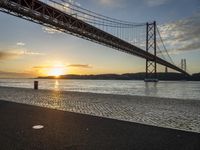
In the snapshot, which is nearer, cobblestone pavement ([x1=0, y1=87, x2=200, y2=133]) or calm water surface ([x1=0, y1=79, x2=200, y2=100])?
cobblestone pavement ([x1=0, y1=87, x2=200, y2=133])

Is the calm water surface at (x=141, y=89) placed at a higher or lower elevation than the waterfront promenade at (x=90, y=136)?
lower

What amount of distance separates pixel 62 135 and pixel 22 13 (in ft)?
80.9

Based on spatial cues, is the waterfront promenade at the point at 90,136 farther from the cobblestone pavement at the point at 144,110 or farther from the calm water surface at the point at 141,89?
the calm water surface at the point at 141,89

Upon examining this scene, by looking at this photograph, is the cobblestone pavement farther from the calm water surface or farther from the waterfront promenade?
the calm water surface

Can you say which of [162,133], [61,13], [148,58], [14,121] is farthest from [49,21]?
[148,58]

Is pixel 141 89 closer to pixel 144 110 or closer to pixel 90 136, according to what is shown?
pixel 144 110

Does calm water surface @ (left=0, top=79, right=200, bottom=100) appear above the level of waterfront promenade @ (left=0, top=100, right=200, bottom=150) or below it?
below

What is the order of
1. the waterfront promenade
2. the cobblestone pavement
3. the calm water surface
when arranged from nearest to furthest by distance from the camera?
1. the waterfront promenade
2. the cobblestone pavement
3. the calm water surface

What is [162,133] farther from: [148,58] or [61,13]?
[148,58]

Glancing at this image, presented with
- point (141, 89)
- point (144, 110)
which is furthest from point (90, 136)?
point (141, 89)

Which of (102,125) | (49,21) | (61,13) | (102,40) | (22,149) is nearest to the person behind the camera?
(22,149)

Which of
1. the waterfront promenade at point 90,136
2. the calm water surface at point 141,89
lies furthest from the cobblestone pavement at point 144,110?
the calm water surface at point 141,89

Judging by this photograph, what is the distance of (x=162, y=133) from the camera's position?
573cm

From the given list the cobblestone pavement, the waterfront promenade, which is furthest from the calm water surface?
the waterfront promenade
